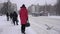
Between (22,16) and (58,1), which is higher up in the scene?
(58,1)

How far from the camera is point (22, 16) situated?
33.4 ft

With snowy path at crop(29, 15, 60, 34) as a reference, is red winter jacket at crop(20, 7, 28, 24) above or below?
above

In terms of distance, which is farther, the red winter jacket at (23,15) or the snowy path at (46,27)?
the snowy path at (46,27)

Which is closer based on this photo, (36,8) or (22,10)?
(22,10)

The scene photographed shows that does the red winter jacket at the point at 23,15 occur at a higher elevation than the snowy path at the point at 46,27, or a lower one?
higher

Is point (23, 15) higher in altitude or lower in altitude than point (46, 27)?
higher

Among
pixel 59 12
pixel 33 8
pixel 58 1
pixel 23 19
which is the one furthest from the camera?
pixel 33 8

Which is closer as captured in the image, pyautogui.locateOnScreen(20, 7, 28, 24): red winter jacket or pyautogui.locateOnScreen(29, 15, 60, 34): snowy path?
pyautogui.locateOnScreen(20, 7, 28, 24): red winter jacket

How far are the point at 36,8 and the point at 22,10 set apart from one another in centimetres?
14823

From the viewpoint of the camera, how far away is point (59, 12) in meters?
76.7

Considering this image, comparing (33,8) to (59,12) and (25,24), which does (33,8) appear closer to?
(59,12)

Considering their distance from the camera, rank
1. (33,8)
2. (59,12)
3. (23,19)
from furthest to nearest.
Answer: (33,8) → (59,12) → (23,19)

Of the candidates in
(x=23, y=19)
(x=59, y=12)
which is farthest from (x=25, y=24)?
(x=59, y=12)

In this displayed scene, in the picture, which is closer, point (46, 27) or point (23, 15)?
point (23, 15)
